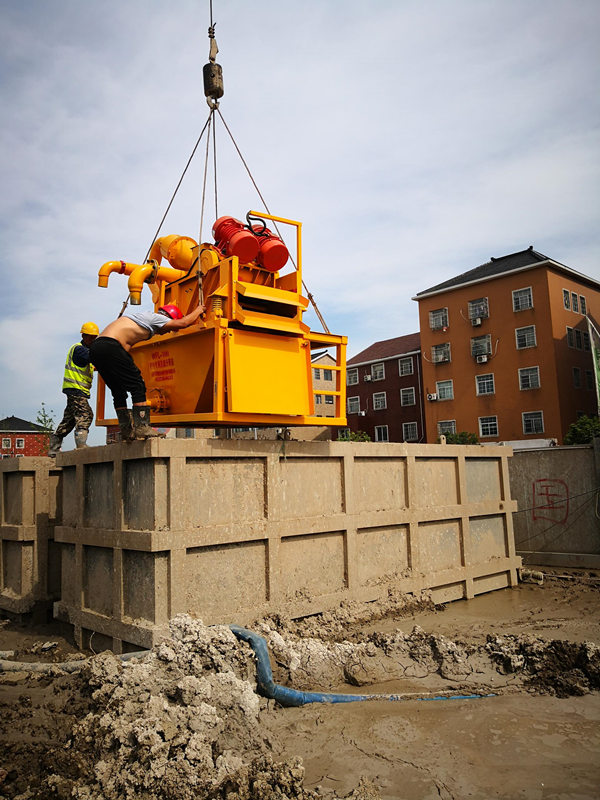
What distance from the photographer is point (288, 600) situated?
5871 mm

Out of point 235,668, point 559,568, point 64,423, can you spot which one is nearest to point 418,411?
point 559,568

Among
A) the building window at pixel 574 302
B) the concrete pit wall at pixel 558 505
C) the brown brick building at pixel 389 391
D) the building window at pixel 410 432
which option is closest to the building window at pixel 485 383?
the building window at pixel 574 302

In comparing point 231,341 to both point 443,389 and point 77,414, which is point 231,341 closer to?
point 77,414

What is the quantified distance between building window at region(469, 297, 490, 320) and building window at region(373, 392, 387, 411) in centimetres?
973

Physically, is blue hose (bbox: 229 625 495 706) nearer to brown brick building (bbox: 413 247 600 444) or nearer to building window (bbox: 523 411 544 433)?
brown brick building (bbox: 413 247 600 444)

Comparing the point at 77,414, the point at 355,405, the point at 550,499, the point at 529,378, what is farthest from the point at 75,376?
the point at 355,405

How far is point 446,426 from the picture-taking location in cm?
3550

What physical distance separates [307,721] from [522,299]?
31575 millimetres

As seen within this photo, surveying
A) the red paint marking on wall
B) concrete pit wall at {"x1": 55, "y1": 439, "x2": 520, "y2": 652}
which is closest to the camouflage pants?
concrete pit wall at {"x1": 55, "y1": 439, "x2": 520, "y2": 652}

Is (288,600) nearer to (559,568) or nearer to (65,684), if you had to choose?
(65,684)

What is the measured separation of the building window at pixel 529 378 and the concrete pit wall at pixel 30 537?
28651mm

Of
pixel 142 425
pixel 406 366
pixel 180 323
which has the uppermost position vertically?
pixel 406 366

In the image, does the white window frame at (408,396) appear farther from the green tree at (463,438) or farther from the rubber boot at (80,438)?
the rubber boot at (80,438)

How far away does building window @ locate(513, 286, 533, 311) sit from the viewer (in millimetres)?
32188
